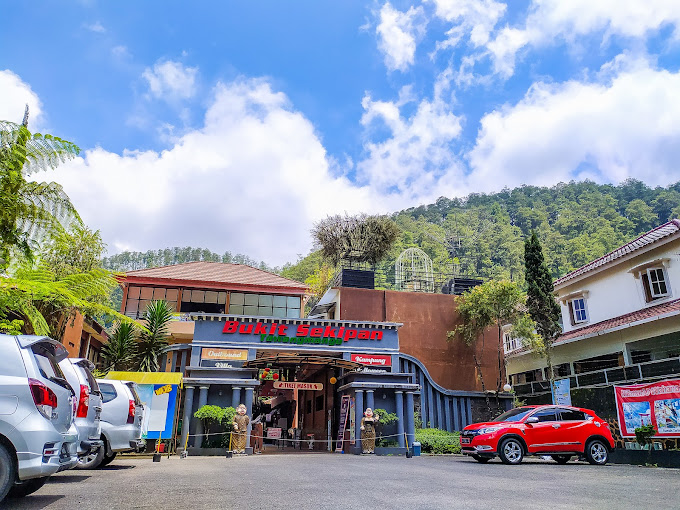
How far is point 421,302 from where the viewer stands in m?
26.3

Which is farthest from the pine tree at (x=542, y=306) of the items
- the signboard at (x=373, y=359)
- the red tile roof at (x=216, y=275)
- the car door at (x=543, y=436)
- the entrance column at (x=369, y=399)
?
the red tile roof at (x=216, y=275)

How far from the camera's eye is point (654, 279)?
21250 millimetres

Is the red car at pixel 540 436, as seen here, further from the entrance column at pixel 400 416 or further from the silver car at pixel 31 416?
the silver car at pixel 31 416

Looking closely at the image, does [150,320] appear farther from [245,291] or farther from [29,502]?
[29,502]

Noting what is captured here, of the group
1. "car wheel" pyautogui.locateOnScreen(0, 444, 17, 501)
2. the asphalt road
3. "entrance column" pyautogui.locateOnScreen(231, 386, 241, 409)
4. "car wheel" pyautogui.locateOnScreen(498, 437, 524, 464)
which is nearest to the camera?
"car wheel" pyautogui.locateOnScreen(0, 444, 17, 501)

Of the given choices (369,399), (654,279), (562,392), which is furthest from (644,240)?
(369,399)

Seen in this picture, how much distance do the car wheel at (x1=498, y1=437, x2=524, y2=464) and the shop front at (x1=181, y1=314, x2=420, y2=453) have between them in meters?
6.24

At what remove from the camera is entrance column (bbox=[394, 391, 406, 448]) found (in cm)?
2033

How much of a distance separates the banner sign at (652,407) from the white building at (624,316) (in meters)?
2.43

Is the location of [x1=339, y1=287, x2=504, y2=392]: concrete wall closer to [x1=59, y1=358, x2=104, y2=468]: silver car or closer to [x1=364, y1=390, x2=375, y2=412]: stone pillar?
[x1=364, y1=390, x2=375, y2=412]: stone pillar

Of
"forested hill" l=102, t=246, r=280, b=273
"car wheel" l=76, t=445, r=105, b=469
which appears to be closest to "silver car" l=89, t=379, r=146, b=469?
"car wheel" l=76, t=445, r=105, b=469

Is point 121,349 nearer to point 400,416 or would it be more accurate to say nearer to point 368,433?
point 368,433

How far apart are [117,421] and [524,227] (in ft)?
244

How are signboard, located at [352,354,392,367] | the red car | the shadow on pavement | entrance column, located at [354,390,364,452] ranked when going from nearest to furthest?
1. the shadow on pavement
2. the red car
3. entrance column, located at [354,390,364,452]
4. signboard, located at [352,354,392,367]
